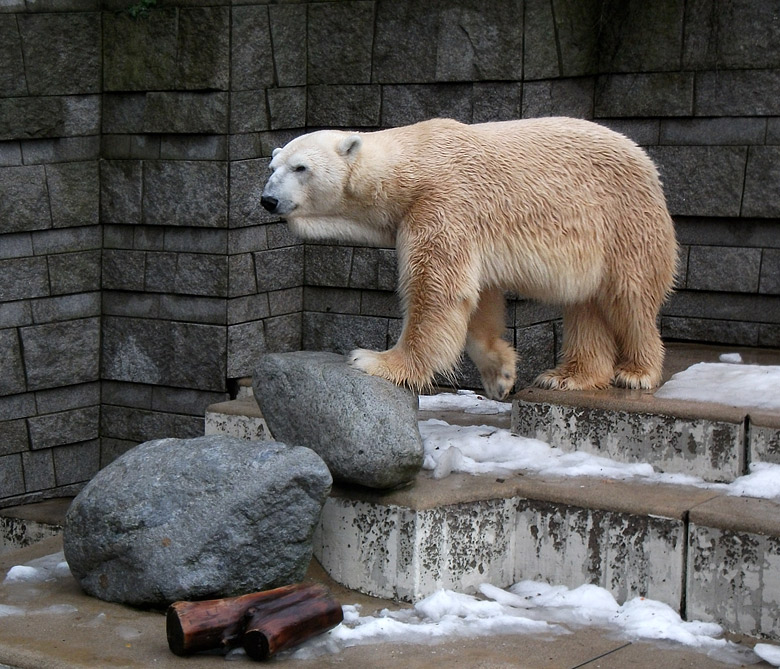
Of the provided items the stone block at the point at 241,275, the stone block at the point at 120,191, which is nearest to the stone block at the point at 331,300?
the stone block at the point at 241,275

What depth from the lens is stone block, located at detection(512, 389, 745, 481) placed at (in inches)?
165

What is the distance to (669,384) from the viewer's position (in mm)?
4754

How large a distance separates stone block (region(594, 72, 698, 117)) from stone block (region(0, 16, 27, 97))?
3.04 metres

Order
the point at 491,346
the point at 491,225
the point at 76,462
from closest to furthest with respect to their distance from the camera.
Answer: the point at 491,225
the point at 491,346
the point at 76,462

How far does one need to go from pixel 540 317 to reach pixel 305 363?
83.0 inches

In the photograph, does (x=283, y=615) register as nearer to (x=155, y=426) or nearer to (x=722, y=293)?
(x=155, y=426)

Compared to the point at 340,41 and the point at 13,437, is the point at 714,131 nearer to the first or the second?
the point at 340,41

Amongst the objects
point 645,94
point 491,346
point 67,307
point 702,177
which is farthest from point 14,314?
point 702,177

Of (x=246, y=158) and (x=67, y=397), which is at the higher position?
(x=246, y=158)

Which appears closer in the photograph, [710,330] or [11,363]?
[11,363]

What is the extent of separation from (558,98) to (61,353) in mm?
2995

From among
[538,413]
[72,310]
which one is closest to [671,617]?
[538,413]

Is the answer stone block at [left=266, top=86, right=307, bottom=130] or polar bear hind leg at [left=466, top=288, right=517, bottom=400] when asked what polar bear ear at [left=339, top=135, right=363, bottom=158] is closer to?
polar bear hind leg at [left=466, top=288, right=517, bottom=400]

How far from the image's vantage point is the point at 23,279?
596 centimetres
